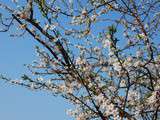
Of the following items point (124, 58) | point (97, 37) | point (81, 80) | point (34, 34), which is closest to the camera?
point (81, 80)

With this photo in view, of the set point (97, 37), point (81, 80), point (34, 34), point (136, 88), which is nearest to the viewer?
point (81, 80)

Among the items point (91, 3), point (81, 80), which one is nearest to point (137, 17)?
point (91, 3)

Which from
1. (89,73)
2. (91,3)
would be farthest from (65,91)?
(91,3)

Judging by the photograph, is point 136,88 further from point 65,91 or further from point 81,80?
point 81,80

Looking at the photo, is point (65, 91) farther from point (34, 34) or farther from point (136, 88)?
point (136, 88)

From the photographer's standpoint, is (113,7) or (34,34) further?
(113,7)

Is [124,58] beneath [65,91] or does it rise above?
above

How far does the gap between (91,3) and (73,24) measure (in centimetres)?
43

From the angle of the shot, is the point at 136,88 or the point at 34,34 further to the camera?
the point at 136,88

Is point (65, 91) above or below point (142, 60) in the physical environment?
below

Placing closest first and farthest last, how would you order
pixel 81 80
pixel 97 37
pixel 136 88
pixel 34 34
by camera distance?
pixel 81 80 < pixel 34 34 < pixel 97 37 < pixel 136 88

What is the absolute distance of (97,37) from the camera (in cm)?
696

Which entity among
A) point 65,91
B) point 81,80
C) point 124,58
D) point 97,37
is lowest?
point 81,80

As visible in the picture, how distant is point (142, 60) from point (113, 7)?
3.02 ft
